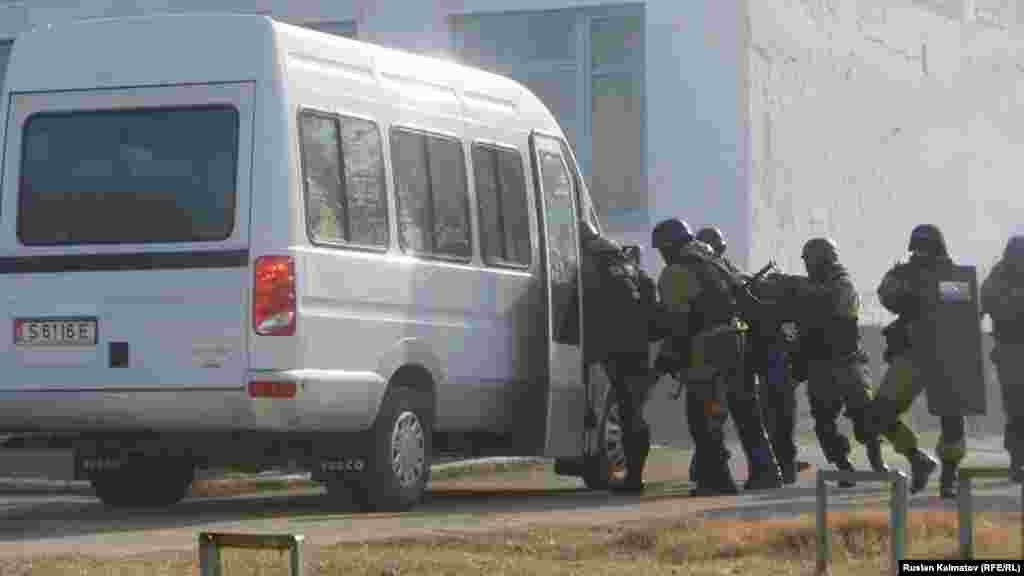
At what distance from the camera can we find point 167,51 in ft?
47.1

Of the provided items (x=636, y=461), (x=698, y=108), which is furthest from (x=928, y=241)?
(x=698, y=108)

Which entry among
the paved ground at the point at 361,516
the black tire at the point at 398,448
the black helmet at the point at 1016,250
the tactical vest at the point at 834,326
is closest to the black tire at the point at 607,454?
the paved ground at the point at 361,516

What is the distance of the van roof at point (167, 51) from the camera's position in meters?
14.1

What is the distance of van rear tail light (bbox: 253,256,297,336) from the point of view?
13891mm

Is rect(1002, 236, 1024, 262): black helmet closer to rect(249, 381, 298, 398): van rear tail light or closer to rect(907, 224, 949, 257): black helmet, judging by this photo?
rect(907, 224, 949, 257): black helmet

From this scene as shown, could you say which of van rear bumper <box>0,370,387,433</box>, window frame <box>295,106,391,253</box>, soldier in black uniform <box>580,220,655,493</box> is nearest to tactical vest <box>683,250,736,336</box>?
soldier in black uniform <box>580,220,655,493</box>

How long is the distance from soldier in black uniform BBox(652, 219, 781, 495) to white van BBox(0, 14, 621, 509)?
1.37 meters

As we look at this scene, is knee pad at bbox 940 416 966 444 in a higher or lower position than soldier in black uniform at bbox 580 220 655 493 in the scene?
lower

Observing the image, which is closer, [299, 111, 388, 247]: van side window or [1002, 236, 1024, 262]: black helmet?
[299, 111, 388, 247]: van side window

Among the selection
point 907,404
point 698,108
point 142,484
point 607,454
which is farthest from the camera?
point 698,108

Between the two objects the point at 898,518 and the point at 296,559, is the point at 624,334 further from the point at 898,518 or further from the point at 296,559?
the point at 296,559

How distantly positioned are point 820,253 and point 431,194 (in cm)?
249

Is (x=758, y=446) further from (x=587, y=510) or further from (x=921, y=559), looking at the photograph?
(x=921, y=559)

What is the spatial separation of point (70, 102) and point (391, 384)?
241 cm
